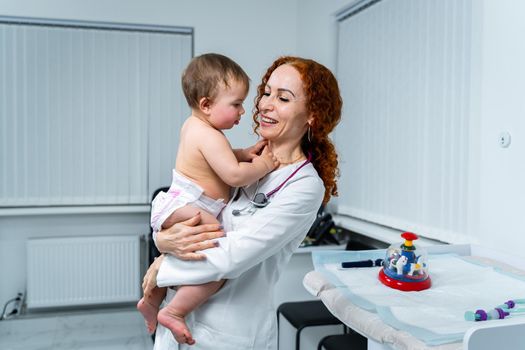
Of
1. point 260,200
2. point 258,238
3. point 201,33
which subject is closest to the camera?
point 258,238

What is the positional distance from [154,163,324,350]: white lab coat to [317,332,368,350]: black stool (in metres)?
1.14

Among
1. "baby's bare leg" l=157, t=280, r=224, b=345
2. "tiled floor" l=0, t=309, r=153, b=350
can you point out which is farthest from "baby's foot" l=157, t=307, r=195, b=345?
"tiled floor" l=0, t=309, r=153, b=350

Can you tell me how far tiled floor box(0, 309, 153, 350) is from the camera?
11.3 feet

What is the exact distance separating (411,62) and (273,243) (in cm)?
194

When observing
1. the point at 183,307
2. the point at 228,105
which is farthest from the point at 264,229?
the point at 228,105

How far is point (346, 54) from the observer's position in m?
3.49

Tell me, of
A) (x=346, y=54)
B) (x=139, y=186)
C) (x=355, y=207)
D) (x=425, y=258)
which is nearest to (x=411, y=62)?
(x=346, y=54)

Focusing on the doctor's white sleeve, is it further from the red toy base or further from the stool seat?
the stool seat

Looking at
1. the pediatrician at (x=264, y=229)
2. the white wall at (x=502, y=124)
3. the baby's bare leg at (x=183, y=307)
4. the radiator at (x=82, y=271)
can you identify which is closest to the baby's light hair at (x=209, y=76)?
the pediatrician at (x=264, y=229)

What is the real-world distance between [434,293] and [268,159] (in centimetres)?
61

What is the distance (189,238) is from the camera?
3.85 feet

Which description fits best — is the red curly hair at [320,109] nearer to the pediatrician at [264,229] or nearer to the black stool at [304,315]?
the pediatrician at [264,229]

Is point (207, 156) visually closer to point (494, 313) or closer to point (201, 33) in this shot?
point (494, 313)

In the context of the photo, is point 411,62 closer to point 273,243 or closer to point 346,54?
point 346,54
